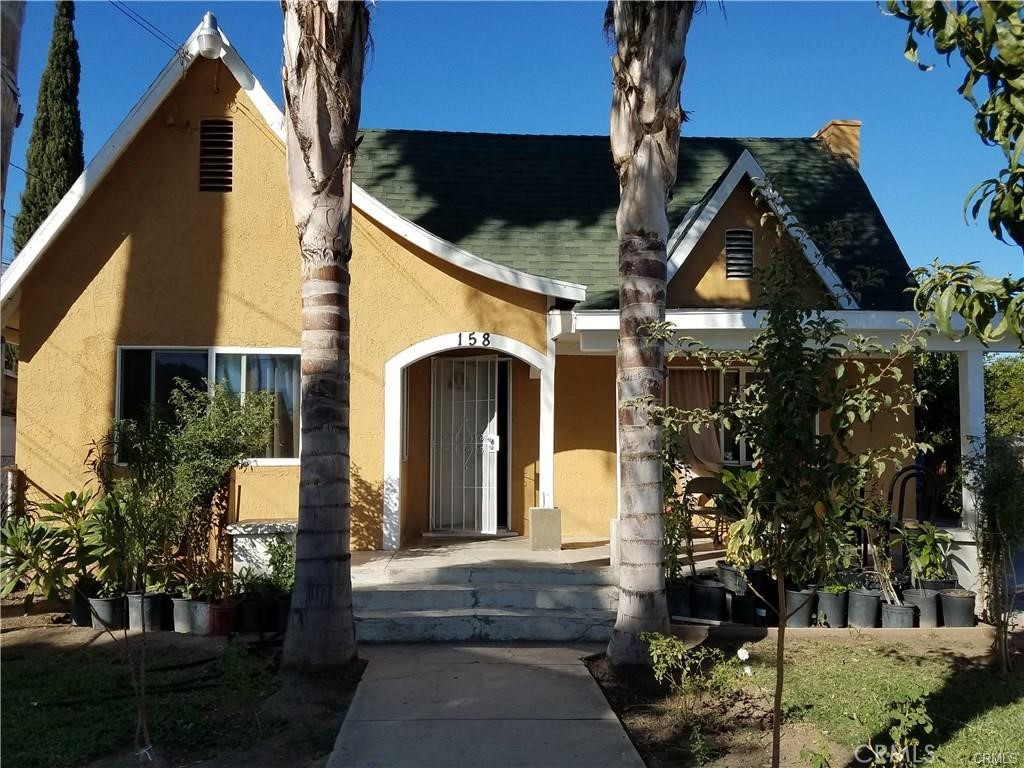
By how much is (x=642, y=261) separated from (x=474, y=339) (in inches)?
160

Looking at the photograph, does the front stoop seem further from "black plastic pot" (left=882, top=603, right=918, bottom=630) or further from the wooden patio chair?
"black plastic pot" (left=882, top=603, right=918, bottom=630)

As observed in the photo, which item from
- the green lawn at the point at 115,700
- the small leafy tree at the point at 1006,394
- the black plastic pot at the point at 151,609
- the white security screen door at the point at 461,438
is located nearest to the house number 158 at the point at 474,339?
the white security screen door at the point at 461,438

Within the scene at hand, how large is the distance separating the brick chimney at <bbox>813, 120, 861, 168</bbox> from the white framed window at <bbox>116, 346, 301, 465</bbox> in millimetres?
9596

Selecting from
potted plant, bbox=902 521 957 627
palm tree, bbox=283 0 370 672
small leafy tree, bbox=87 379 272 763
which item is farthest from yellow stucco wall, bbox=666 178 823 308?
palm tree, bbox=283 0 370 672

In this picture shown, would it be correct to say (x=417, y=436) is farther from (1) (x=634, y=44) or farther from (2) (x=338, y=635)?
(1) (x=634, y=44)

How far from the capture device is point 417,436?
11.8m

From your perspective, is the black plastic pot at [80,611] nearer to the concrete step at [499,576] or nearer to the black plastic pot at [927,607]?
the concrete step at [499,576]

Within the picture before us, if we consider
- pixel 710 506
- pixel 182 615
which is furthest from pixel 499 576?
pixel 710 506

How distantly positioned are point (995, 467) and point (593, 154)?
797cm

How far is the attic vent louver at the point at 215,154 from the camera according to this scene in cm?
1072

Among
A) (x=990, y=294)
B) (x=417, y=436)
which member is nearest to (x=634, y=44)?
(x=990, y=294)

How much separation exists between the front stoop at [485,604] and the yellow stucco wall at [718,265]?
433cm

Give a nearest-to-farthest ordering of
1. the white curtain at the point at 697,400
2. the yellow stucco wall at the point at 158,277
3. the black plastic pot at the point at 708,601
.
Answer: the black plastic pot at the point at 708,601
the yellow stucco wall at the point at 158,277
the white curtain at the point at 697,400

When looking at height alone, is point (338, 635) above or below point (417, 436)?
below
